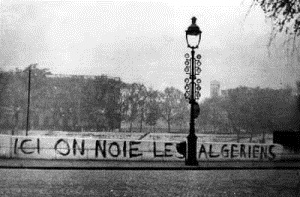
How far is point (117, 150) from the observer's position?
74.3 ft

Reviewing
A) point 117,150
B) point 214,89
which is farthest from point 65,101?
point 117,150

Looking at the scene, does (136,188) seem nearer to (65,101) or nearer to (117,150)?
(117,150)

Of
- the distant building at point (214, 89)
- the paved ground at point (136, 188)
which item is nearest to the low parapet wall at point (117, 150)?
the paved ground at point (136, 188)

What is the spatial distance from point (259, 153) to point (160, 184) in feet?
43.4

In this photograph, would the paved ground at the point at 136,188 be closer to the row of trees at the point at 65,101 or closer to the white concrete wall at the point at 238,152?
the white concrete wall at the point at 238,152

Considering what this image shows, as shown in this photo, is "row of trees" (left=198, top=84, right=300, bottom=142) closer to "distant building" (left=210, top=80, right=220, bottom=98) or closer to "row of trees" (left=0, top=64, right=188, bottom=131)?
"distant building" (left=210, top=80, right=220, bottom=98)

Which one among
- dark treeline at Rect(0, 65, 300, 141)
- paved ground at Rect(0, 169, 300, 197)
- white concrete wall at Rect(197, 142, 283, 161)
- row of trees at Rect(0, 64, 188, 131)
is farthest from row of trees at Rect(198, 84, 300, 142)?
paved ground at Rect(0, 169, 300, 197)

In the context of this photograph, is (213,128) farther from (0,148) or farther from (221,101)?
(0,148)

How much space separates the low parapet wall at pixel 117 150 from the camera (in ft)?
71.5

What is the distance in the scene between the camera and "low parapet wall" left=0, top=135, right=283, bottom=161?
2180 cm

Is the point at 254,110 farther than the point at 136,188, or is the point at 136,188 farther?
the point at 254,110

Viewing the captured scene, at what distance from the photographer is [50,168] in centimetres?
1698

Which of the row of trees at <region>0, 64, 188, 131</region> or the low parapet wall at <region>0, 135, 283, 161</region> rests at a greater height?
the row of trees at <region>0, 64, 188, 131</region>

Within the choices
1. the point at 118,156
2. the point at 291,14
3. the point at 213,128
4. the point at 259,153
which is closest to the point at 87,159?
the point at 118,156
